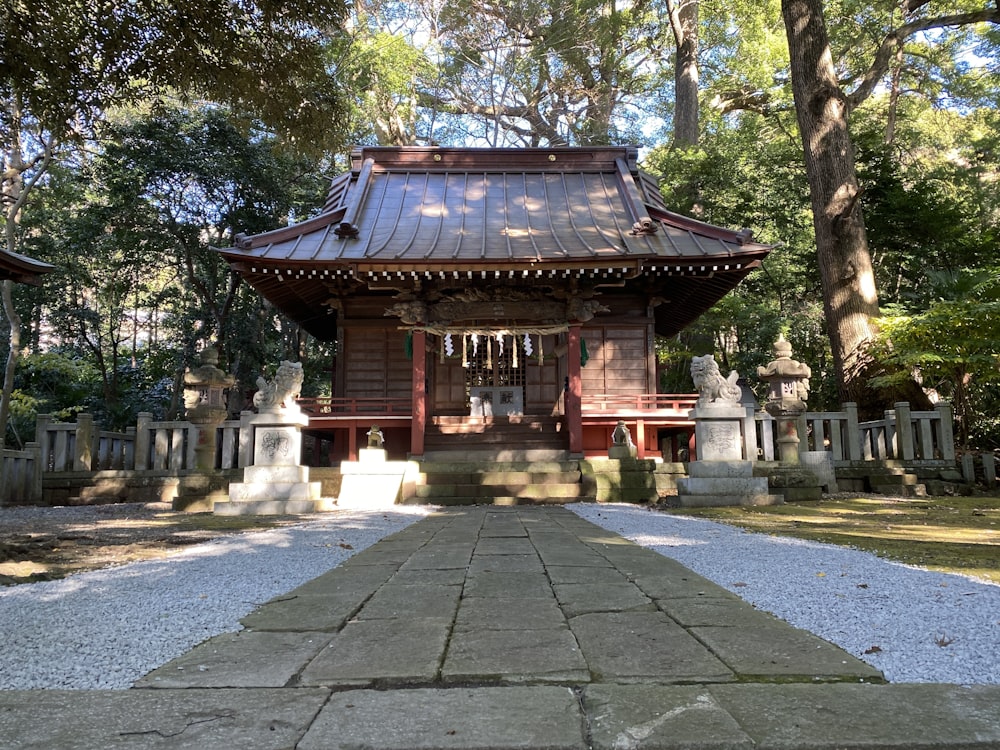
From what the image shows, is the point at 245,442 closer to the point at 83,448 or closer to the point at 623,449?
the point at 83,448

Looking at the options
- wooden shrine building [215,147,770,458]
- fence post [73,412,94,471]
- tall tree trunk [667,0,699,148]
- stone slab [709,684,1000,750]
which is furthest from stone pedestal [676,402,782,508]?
tall tree trunk [667,0,699,148]

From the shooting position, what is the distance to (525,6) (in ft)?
71.5

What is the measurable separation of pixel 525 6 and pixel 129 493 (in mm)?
20056

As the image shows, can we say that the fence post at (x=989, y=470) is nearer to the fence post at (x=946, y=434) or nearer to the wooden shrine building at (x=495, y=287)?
the fence post at (x=946, y=434)

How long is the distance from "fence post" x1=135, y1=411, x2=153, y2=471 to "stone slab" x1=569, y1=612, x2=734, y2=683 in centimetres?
1123

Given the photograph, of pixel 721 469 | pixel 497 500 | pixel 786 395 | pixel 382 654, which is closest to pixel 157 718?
pixel 382 654

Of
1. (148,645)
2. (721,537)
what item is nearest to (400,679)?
(148,645)

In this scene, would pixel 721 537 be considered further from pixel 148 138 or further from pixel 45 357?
pixel 148 138

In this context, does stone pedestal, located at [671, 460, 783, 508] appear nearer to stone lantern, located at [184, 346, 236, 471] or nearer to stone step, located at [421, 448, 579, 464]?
stone step, located at [421, 448, 579, 464]

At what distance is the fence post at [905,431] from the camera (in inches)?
415

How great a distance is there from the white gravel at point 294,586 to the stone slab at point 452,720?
72cm

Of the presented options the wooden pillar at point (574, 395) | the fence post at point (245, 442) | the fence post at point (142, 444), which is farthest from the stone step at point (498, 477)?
the fence post at point (142, 444)

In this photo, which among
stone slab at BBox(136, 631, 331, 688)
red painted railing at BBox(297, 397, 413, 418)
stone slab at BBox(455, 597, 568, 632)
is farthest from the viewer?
red painted railing at BBox(297, 397, 413, 418)

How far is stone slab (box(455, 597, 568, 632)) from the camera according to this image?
2.27m
